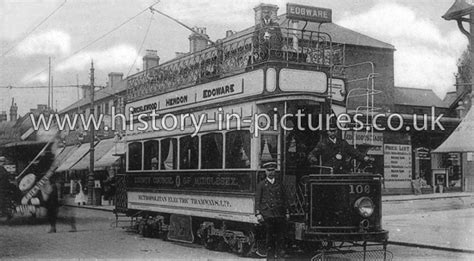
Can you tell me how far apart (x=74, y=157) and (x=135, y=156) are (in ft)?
63.8

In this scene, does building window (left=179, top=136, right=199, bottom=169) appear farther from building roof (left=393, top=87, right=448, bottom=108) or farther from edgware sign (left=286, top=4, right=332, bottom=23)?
building roof (left=393, top=87, right=448, bottom=108)

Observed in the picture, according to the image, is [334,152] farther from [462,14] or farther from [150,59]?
[150,59]

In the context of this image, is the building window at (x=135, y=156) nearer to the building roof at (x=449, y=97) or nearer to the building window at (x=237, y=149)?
the building window at (x=237, y=149)

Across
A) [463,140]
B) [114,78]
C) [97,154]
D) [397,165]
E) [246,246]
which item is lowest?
[246,246]

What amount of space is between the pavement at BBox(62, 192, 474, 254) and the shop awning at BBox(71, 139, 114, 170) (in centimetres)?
1471

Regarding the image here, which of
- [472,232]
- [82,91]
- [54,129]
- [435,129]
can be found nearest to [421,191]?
[435,129]

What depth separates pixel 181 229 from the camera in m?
12.3

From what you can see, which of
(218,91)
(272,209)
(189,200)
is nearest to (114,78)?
(189,200)

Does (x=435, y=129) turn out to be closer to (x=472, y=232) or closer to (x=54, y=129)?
(x=472, y=232)

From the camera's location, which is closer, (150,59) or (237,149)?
(237,149)

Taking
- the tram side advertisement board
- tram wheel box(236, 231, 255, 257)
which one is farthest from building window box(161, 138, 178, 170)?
tram wheel box(236, 231, 255, 257)

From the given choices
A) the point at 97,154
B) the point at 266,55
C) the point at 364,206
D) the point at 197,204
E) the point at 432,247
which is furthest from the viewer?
the point at 97,154

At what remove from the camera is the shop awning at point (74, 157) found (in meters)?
31.2

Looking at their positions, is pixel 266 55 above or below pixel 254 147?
above
